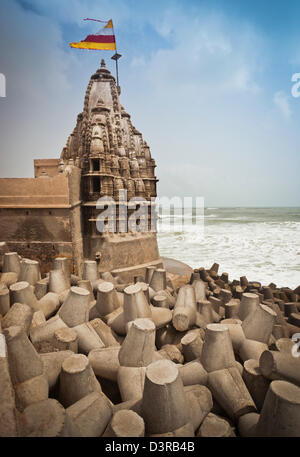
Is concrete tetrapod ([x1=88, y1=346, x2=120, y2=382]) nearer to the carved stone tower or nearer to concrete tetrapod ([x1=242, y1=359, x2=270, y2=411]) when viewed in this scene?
concrete tetrapod ([x1=242, y1=359, x2=270, y2=411])

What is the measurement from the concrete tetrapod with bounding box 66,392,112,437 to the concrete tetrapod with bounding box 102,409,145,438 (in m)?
0.10

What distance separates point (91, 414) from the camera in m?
1.69

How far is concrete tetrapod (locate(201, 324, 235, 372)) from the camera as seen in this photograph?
7.31ft

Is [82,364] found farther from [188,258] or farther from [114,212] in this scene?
[188,258]

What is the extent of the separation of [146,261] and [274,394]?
8341 mm

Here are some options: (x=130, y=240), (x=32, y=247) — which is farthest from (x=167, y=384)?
(x=130, y=240)

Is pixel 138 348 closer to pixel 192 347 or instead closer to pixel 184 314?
pixel 192 347

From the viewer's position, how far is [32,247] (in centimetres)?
759

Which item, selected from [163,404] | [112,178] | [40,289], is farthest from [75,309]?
[112,178]

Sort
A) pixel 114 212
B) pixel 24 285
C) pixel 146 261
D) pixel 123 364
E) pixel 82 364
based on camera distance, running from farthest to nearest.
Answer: pixel 146 261
pixel 114 212
pixel 24 285
pixel 123 364
pixel 82 364

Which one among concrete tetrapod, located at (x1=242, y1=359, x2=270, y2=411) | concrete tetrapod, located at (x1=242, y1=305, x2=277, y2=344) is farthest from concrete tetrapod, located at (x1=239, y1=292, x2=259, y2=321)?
concrete tetrapod, located at (x1=242, y1=359, x2=270, y2=411)

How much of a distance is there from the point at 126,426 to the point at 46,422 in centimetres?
46

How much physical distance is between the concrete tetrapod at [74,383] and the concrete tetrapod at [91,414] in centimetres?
10

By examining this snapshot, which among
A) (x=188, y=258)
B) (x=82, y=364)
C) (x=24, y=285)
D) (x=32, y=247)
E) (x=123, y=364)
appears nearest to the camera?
(x=82, y=364)
